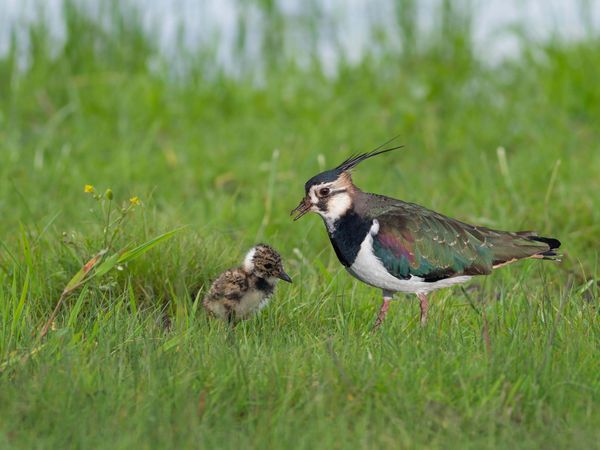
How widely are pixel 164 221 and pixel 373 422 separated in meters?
2.92

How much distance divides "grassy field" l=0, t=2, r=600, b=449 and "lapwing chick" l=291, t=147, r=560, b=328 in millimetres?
245

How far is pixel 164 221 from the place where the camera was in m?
7.20

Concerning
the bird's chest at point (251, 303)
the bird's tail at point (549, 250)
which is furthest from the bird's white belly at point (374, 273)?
the bird's tail at point (549, 250)

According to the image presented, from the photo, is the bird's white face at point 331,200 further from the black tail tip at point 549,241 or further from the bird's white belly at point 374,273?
the black tail tip at point 549,241

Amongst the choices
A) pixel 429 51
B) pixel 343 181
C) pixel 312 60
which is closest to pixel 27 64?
pixel 312 60

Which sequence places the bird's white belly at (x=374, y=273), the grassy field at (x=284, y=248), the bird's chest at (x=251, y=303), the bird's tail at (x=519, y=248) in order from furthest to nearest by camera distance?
1. the bird's tail at (x=519, y=248)
2. the bird's chest at (x=251, y=303)
3. the bird's white belly at (x=374, y=273)
4. the grassy field at (x=284, y=248)

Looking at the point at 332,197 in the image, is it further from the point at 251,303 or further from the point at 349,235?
the point at 251,303

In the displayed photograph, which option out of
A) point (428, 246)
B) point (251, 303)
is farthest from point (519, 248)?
point (251, 303)

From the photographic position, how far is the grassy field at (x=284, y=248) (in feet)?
15.5

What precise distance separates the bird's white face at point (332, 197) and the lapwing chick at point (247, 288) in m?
0.33

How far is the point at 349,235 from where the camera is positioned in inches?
240

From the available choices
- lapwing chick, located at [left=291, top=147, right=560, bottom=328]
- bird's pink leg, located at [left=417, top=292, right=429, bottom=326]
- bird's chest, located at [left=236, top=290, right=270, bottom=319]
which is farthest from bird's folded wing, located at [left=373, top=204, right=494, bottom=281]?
bird's chest, located at [left=236, top=290, right=270, bottom=319]

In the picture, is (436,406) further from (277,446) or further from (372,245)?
(372,245)

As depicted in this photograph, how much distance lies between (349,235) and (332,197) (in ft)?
0.86
